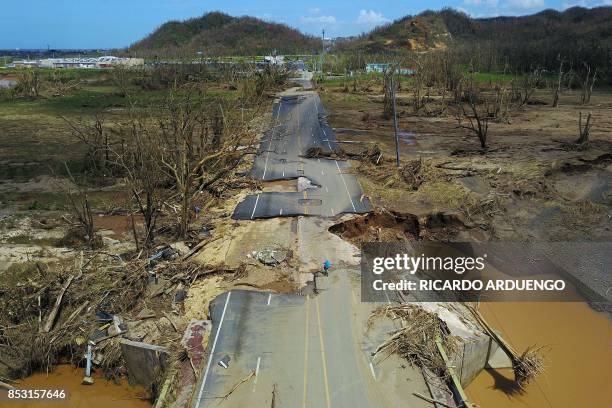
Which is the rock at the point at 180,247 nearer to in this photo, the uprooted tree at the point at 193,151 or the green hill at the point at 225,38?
the uprooted tree at the point at 193,151

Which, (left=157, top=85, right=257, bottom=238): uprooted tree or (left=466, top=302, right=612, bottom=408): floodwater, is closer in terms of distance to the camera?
(left=466, top=302, right=612, bottom=408): floodwater

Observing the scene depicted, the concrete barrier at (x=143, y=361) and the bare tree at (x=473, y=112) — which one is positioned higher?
the bare tree at (x=473, y=112)

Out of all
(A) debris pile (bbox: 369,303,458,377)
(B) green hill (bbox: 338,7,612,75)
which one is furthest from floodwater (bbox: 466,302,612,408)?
(B) green hill (bbox: 338,7,612,75)

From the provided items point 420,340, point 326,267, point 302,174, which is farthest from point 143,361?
point 302,174

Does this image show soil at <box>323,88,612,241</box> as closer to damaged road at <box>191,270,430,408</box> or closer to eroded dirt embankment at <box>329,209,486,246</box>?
eroded dirt embankment at <box>329,209,486,246</box>

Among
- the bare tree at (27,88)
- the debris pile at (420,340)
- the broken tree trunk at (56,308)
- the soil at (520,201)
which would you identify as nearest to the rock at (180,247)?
the broken tree trunk at (56,308)

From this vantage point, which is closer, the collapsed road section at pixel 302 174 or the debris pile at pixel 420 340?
the debris pile at pixel 420 340
